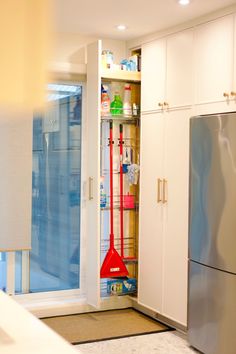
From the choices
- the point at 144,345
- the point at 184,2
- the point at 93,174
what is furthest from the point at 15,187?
the point at 184,2

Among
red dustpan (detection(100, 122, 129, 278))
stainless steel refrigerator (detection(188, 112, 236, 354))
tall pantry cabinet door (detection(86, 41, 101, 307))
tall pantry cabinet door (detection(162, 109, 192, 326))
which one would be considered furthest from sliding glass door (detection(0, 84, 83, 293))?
stainless steel refrigerator (detection(188, 112, 236, 354))

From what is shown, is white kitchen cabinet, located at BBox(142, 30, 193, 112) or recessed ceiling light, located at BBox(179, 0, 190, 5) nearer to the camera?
recessed ceiling light, located at BBox(179, 0, 190, 5)

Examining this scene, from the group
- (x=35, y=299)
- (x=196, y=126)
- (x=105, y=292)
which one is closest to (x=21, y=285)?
(x=35, y=299)

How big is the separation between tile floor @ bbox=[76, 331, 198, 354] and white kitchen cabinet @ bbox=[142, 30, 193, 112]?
6.06ft

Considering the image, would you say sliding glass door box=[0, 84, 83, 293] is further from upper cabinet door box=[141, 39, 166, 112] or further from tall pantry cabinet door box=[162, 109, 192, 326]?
tall pantry cabinet door box=[162, 109, 192, 326]

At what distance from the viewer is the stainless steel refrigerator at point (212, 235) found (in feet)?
10.6

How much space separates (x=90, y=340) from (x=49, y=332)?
284 centimetres

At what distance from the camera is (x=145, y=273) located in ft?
14.8

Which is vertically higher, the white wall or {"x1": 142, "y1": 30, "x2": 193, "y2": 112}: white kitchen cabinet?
{"x1": 142, "y1": 30, "x2": 193, "y2": 112}: white kitchen cabinet

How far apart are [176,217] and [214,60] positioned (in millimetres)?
1272

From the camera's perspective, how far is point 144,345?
3811mm

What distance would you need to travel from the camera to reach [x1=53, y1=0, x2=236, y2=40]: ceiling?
3.55 metres

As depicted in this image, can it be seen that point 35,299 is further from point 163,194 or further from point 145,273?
point 163,194

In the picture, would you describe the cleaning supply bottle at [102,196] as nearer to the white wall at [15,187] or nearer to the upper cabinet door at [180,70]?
the white wall at [15,187]
